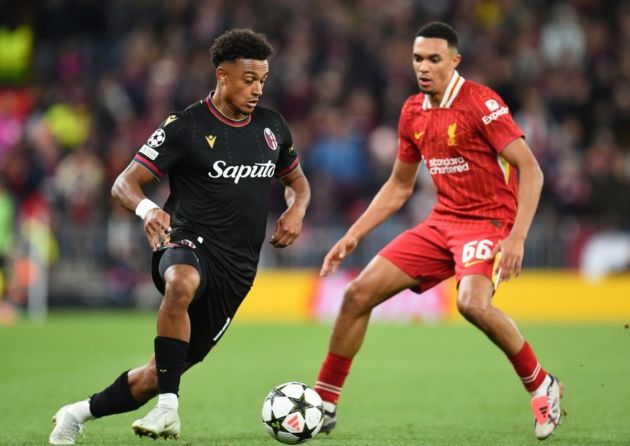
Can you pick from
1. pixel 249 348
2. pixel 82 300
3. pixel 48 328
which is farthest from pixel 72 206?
pixel 249 348

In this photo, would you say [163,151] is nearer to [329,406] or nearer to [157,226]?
[157,226]

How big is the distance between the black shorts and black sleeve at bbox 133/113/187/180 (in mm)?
436

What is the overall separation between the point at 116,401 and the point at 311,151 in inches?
483

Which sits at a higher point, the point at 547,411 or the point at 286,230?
the point at 286,230

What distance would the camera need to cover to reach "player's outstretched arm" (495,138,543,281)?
6777mm

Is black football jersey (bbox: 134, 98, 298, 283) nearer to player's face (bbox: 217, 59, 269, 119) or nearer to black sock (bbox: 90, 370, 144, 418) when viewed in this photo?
player's face (bbox: 217, 59, 269, 119)

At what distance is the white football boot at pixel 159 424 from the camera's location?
5906 millimetres

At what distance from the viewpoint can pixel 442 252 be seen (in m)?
7.47

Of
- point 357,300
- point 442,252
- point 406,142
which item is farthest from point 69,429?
point 406,142

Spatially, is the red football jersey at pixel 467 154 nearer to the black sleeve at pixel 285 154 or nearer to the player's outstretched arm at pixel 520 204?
the player's outstretched arm at pixel 520 204

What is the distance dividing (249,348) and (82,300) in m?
6.26

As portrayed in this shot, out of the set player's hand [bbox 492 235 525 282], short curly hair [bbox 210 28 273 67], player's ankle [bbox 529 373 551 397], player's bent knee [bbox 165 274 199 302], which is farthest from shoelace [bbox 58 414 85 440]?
player's ankle [bbox 529 373 551 397]

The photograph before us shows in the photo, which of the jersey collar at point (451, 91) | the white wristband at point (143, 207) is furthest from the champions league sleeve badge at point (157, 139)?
the jersey collar at point (451, 91)

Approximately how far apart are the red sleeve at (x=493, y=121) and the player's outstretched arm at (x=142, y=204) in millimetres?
2110
